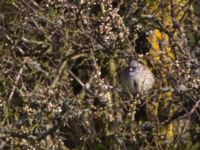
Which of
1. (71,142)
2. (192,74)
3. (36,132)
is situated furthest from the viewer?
(71,142)

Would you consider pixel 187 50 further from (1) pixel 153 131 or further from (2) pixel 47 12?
(2) pixel 47 12

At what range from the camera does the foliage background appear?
496 centimetres

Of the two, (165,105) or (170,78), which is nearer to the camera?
(170,78)

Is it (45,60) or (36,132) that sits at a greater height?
(45,60)

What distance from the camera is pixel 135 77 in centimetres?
617

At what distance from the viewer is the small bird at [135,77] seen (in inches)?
223

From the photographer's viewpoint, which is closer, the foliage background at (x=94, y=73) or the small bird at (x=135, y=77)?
the foliage background at (x=94, y=73)

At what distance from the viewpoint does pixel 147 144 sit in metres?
5.07

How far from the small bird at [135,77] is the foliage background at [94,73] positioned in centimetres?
8

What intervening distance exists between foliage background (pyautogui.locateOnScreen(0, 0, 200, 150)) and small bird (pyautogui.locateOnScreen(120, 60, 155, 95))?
80 mm

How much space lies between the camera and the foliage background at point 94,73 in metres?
4.96

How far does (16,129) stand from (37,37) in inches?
50.8

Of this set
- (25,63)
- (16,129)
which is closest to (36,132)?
(16,129)

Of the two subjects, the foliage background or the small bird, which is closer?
the foliage background
